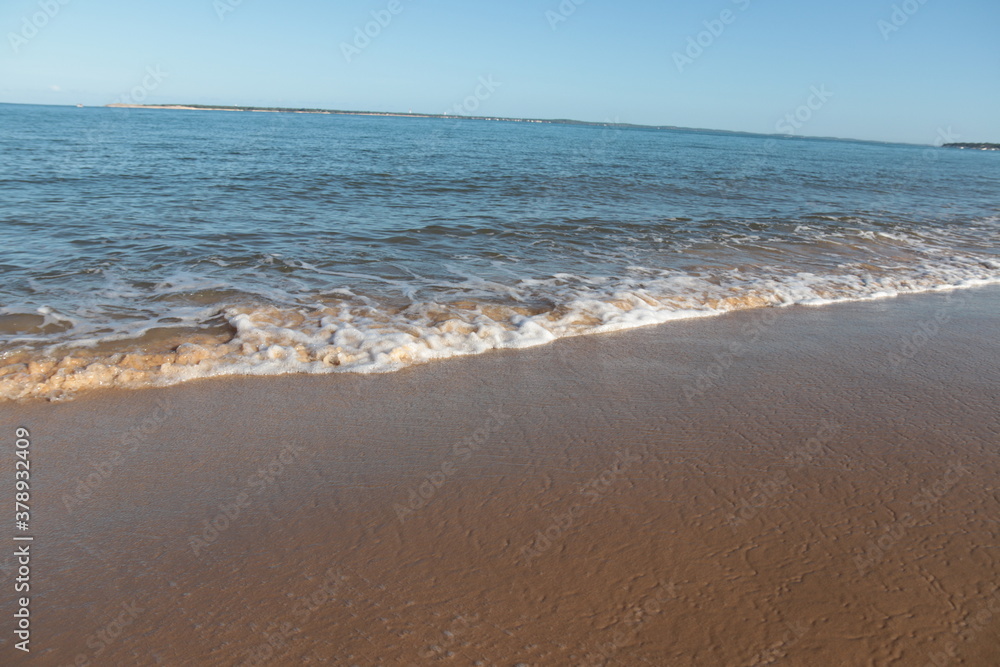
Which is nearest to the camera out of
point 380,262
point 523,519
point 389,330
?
point 523,519

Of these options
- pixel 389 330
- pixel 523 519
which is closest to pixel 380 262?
pixel 389 330

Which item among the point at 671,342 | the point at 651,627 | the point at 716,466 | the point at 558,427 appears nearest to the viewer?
the point at 651,627

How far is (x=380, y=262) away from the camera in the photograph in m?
8.01

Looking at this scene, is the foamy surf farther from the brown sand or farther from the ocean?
the brown sand

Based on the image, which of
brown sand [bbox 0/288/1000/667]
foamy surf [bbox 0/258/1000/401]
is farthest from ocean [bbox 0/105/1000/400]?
brown sand [bbox 0/288/1000/667]

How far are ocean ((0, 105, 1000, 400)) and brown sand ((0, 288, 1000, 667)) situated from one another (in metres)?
0.79

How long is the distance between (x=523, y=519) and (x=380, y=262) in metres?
5.80

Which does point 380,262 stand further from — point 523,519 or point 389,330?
point 523,519

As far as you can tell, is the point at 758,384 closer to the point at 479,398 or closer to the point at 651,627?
the point at 479,398

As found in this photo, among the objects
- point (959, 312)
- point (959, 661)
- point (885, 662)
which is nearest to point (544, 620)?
point (885, 662)

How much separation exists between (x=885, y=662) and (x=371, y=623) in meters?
1.80

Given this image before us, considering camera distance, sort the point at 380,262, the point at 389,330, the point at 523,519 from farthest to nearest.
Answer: the point at 380,262
the point at 389,330
the point at 523,519

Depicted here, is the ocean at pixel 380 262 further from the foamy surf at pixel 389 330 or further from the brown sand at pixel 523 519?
the brown sand at pixel 523 519

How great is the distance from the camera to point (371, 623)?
2176 mm
